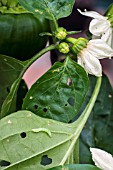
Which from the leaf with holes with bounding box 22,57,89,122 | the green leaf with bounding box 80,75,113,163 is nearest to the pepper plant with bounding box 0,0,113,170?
the leaf with holes with bounding box 22,57,89,122

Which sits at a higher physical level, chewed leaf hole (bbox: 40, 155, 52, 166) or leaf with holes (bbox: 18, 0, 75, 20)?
leaf with holes (bbox: 18, 0, 75, 20)

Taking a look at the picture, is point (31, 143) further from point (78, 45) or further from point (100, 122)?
point (100, 122)

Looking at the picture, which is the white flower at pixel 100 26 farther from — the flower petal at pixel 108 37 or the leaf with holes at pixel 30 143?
the leaf with holes at pixel 30 143

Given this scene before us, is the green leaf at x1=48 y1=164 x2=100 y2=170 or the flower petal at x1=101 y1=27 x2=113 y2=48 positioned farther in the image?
the flower petal at x1=101 y1=27 x2=113 y2=48

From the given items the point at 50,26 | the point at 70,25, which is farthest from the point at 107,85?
the point at 70,25

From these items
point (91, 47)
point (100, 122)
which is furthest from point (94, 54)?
point (100, 122)

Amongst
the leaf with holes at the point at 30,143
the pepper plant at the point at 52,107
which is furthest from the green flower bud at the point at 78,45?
the leaf with holes at the point at 30,143

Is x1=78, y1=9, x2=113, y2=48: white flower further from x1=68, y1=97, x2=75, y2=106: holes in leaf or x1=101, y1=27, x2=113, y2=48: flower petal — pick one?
x1=68, y1=97, x2=75, y2=106: holes in leaf
